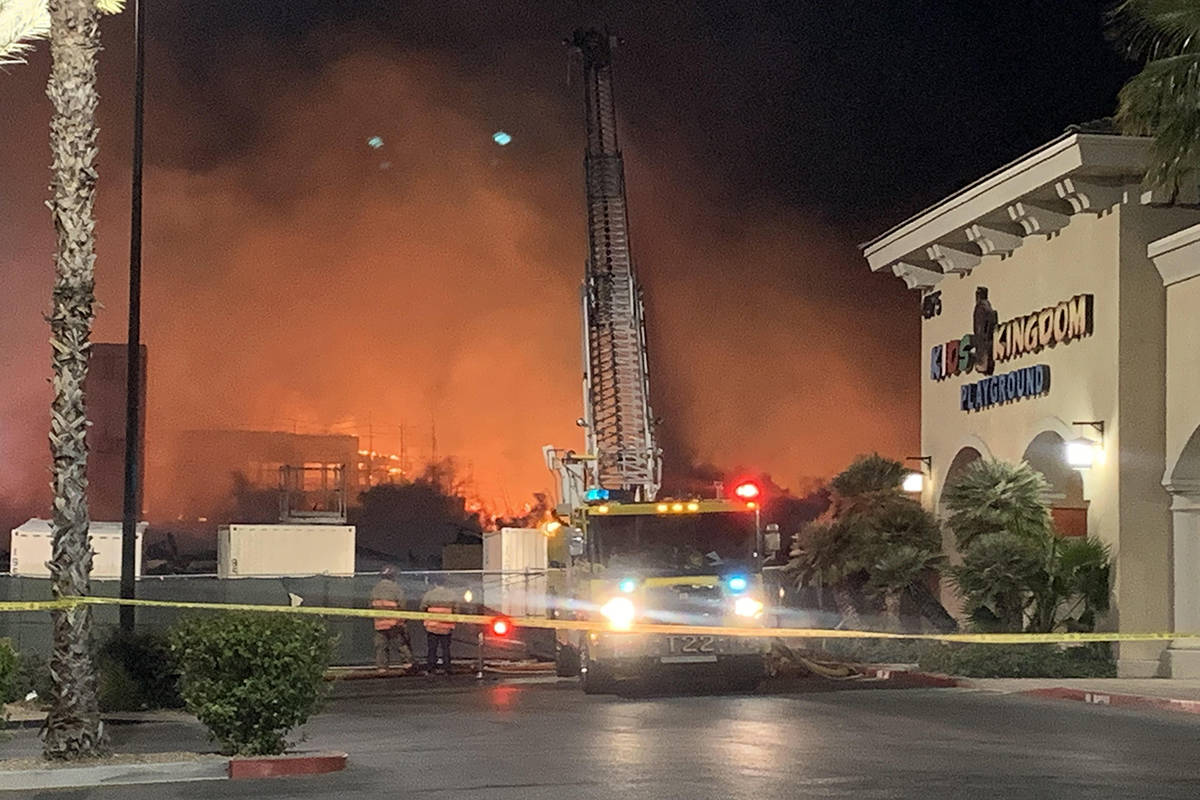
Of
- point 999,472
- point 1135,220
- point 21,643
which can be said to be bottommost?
point 21,643

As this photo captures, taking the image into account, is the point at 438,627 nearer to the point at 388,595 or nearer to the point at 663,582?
the point at 388,595

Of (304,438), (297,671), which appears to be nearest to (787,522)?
(304,438)

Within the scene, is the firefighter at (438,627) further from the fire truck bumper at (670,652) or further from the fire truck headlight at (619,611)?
the fire truck bumper at (670,652)

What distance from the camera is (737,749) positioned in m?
13.4

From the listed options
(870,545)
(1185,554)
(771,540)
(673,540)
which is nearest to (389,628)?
(870,545)

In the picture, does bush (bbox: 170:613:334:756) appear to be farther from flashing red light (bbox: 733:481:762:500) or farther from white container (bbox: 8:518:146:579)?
white container (bbox: 8:518:146:579)

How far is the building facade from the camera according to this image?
72.8ft

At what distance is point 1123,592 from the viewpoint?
22469 millimetres

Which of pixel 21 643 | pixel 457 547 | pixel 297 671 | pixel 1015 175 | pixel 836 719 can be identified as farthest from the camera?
pixel 457 547

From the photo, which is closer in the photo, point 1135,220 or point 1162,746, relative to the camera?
point 1162,746

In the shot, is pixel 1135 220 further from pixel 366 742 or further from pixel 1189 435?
pixel 366 742

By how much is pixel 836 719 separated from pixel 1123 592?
25.4 feet

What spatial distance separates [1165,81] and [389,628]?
52.8ft

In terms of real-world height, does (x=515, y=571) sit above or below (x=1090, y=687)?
above
